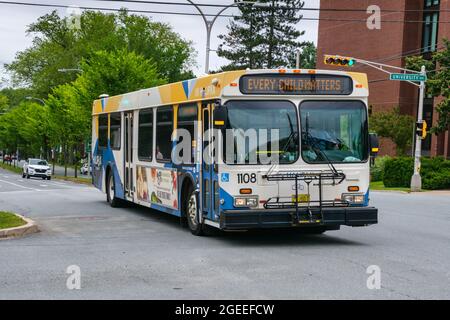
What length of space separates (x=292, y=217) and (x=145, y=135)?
225 inches

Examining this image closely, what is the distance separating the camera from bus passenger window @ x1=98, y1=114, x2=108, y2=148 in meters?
20.6

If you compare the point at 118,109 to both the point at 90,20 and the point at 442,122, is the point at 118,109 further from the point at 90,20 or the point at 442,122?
the point at 90,20

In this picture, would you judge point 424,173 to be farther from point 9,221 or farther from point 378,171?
point 9,221

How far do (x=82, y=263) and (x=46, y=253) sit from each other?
1226 millimetres

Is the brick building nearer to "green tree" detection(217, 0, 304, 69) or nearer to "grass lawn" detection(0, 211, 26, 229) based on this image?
"green tree" detection(217, 0, 304, 69)

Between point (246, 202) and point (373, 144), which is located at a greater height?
point (373, 144)

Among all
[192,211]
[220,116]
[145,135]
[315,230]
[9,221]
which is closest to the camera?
[220,116]

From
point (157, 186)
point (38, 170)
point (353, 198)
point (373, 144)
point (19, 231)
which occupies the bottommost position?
point (38, 170)

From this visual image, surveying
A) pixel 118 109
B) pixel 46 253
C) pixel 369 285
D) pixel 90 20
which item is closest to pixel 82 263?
pixel 46 253

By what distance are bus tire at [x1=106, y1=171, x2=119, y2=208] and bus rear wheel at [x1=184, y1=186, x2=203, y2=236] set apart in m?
6.41

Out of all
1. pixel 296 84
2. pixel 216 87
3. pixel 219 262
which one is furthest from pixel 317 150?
pixel 219 262

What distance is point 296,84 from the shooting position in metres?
12.3

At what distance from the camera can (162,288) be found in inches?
327

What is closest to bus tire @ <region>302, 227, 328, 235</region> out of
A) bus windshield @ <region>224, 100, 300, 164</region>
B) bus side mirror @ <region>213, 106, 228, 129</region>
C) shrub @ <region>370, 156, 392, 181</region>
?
bus windshield @ <region>224, 100, 300, 164</region>
